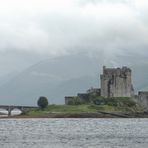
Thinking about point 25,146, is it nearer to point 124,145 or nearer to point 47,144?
point 47,144

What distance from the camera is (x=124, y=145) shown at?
88.6 metres

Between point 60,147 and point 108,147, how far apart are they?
20.2ft

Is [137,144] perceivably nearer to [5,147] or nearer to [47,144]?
[47,144]

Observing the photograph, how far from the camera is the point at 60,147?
8494 cm

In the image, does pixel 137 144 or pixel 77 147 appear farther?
pixel 137 144

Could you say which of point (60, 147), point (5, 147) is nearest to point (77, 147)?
point (60, 147)

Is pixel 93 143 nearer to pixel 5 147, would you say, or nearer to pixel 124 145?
pixel 124 145

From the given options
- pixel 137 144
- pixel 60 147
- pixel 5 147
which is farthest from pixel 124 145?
pixel 5 147

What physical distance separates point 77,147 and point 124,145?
24.6ft

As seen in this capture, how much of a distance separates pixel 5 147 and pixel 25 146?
289 centimetres

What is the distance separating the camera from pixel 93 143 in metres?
91.9

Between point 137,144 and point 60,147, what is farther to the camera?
point 137,144

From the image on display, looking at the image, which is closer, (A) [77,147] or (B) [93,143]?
(A) [77,147]

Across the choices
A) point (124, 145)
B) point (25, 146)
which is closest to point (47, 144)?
point (25, 146)
